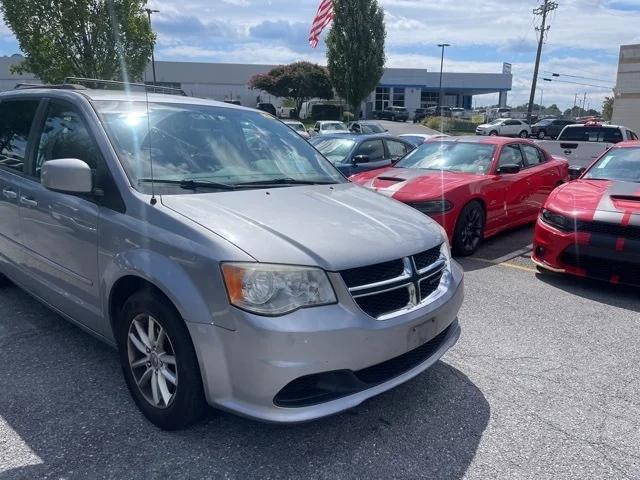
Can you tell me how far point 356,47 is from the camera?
3194 centimetres

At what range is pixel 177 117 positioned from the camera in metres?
3.57

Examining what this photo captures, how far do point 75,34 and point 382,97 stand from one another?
→ 61424mm

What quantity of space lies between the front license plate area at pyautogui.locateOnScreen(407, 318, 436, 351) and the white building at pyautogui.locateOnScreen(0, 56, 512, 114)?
6309 cm

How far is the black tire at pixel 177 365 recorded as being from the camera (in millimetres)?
2543

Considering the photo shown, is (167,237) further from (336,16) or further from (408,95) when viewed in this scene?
(408,95)

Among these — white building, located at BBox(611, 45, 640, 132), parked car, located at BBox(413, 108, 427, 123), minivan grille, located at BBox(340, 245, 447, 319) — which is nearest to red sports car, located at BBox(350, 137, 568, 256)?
minivan grille, located at BBox(340, 245, 447, 319)

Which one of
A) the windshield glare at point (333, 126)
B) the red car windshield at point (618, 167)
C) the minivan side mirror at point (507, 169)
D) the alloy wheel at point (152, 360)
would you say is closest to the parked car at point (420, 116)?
the windshield glare at point (333, 126)

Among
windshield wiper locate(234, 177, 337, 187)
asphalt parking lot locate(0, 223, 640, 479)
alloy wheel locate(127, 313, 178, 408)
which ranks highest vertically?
windshield wiper locate(234, 177, 337, 187)

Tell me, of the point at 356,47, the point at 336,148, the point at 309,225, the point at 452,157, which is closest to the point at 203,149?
the point at 309,225

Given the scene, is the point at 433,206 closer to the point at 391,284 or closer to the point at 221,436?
the point at 391,284

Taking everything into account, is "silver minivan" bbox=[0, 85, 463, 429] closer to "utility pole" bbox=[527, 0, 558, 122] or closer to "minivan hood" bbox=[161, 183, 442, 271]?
"minivan hood" bbox=[161, 183, 442, 271]

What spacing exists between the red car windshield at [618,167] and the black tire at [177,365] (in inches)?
219

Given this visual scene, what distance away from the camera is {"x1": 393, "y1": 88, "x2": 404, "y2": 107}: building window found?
238 ft

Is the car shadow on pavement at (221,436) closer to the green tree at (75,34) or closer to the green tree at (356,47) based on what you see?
the green tree at (75,34)
